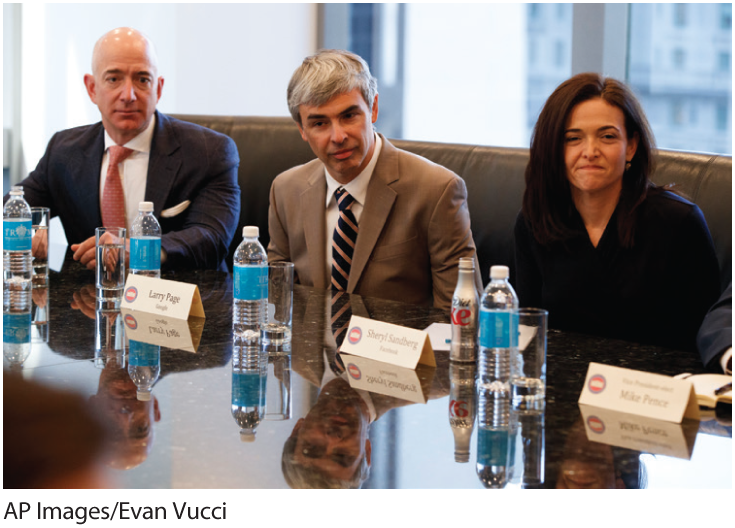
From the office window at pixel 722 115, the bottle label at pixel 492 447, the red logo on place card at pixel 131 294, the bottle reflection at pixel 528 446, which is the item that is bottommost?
the bottle label at pixel 492 447

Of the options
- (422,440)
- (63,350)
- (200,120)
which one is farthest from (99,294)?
(200,120)

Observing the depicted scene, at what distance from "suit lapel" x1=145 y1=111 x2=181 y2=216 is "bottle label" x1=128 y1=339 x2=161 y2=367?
143cm

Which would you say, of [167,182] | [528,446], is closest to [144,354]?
[528,446]

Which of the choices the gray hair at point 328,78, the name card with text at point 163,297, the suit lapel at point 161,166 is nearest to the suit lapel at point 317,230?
the gray hair at point 328,78

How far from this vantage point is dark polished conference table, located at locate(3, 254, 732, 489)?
1.14 metres

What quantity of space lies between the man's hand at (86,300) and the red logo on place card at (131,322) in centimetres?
9

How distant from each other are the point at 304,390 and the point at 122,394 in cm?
30

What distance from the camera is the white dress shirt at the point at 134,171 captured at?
324cm

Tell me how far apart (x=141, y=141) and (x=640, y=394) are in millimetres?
2367

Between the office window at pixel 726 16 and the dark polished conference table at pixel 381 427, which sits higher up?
the office window at pixel 726 16

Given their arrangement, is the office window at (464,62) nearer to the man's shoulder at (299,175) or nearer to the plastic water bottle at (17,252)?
the man's shoulder at (299,175)

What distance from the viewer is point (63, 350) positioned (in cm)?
175

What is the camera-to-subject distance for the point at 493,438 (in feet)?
4.17

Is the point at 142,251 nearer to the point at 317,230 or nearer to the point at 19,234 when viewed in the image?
the point at 19,234
